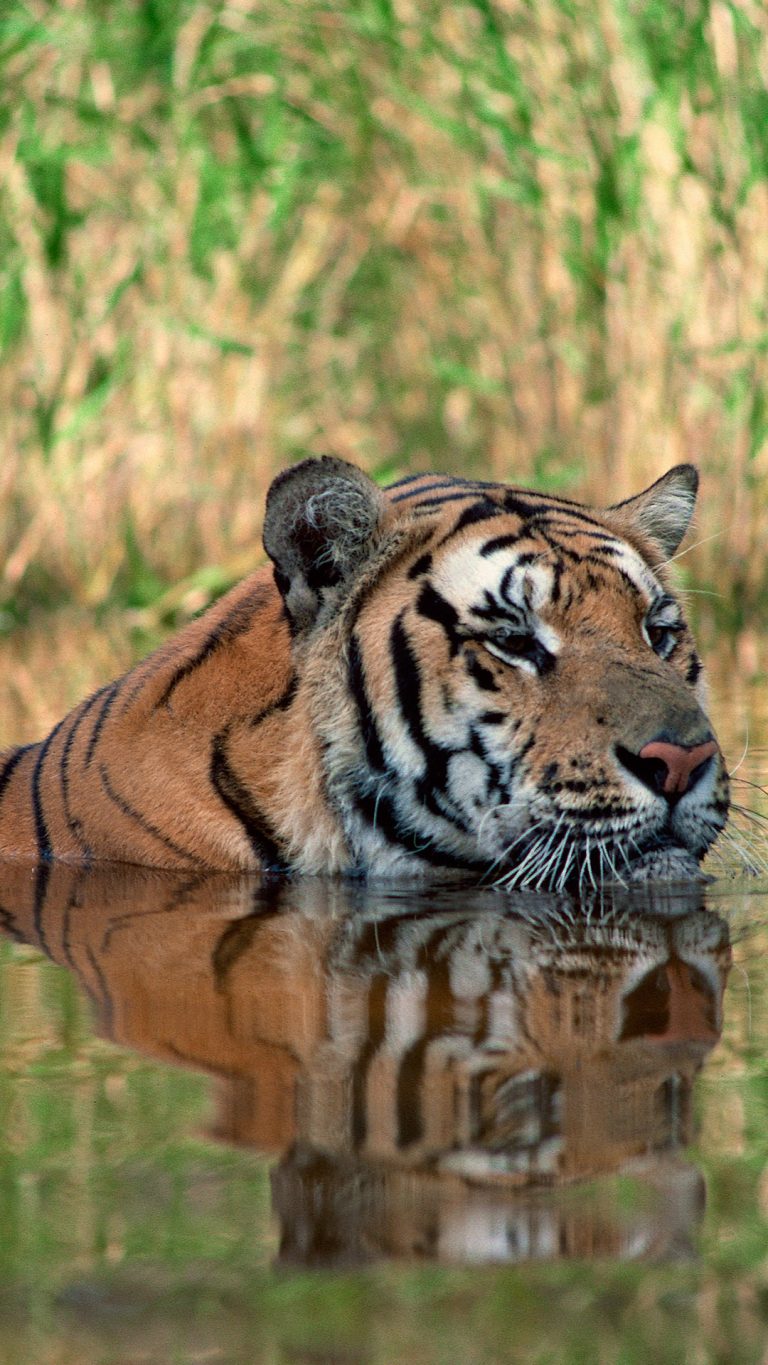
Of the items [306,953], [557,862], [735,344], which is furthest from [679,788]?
[735,344]

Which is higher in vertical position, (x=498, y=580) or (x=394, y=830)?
(x=498, y=580)

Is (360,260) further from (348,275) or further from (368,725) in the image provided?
(368,725)

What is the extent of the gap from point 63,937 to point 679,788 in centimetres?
79

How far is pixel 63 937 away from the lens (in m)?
2.32

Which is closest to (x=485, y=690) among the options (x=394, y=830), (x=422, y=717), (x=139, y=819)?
(x=422, y=717)

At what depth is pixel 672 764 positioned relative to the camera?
2412mm

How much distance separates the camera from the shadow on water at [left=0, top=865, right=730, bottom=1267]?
125 cm

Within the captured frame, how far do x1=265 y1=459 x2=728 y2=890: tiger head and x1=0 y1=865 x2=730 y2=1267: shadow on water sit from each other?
75 mm

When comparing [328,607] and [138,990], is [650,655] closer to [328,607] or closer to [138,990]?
[328,607]

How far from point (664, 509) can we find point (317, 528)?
0.64 metres

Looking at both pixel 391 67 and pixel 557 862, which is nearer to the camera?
pixel 557 862

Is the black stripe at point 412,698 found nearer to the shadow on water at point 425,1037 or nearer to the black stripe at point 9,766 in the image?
the shadow on water at point 425,1037

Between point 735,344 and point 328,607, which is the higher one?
point 735,344

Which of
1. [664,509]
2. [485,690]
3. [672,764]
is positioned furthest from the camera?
[664,509]
